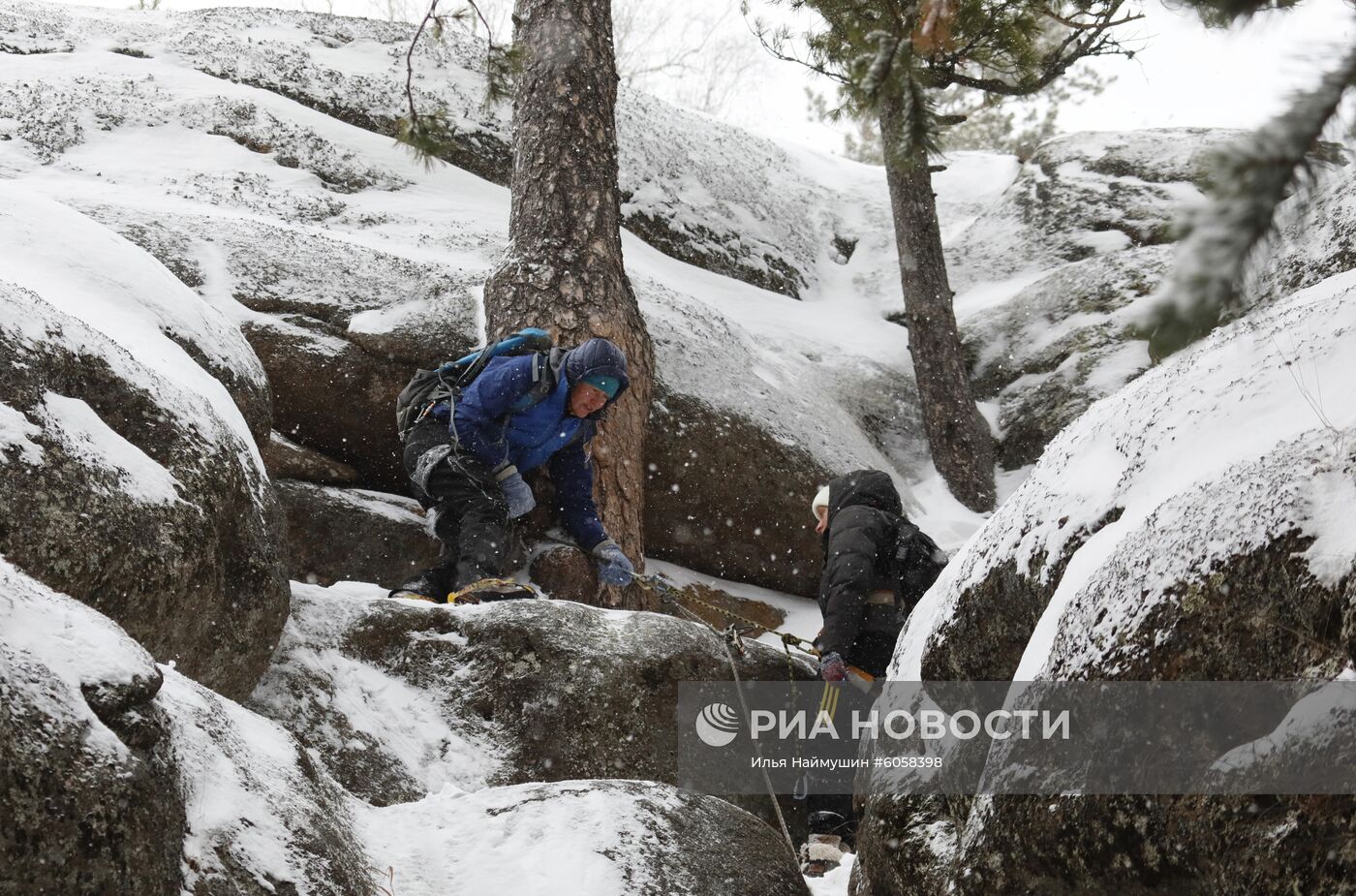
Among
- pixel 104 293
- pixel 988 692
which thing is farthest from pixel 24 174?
pixel 988 692

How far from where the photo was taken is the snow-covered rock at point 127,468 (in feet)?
10.5

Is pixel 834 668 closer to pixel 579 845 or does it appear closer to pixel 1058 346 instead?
pixel 579 845

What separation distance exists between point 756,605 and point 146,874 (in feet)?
18.6

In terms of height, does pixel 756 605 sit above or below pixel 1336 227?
below

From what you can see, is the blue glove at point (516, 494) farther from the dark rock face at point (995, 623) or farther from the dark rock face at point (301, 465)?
the dark rock face at point (995, 623)

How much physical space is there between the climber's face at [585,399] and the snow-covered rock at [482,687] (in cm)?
119

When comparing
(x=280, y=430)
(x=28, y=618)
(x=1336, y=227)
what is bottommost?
(x=280, y=430)

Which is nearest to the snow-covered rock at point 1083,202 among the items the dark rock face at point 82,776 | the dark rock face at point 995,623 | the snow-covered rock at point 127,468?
the dark rock face at point 995,623

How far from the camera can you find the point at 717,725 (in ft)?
15.8

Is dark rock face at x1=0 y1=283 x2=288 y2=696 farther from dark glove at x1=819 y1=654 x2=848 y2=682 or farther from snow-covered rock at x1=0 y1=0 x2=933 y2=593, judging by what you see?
snow-covered rock at x1=0 y1=0 x2=933 y2=593

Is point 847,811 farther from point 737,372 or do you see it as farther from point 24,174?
point 24,174

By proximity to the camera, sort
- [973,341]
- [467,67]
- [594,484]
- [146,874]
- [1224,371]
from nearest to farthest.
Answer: [146,874]
[1224,371]
[594,484]
[973,341]
[467,67]

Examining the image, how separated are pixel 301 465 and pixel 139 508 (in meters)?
3.32

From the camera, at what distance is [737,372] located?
8.04 metres
